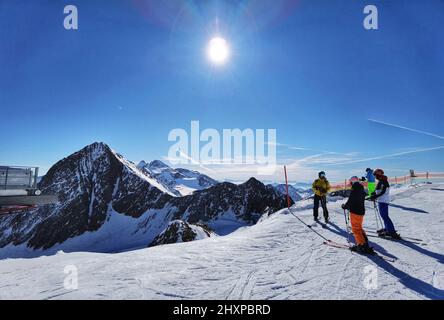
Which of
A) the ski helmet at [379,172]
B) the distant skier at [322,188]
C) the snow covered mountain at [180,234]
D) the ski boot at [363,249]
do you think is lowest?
the snow covered mountain at [180,234]

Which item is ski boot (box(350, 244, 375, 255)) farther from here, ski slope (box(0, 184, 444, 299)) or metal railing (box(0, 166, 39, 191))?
metal railing (box(0, 166, 39, 191))

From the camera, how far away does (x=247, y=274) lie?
6527 millimetres

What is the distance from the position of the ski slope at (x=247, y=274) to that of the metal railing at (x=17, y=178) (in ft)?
22.1

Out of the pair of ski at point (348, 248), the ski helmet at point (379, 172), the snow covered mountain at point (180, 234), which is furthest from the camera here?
the snow covered mountain at point (180, 234)

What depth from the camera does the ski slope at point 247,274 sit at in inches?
215

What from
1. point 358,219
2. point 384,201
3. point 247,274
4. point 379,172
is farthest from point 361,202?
point 247,274

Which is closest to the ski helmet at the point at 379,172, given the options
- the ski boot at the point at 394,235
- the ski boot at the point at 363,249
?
the ski boot at the point at 394,235

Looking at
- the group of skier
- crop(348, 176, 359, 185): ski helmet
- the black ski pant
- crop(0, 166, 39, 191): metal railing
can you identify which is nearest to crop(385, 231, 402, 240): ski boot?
the group of skier

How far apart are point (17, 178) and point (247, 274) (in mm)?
14715

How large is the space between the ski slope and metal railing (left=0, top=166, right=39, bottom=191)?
6721 mm

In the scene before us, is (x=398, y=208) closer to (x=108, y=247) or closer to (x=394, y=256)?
(x=394, y=256)

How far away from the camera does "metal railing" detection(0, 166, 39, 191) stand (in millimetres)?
14086

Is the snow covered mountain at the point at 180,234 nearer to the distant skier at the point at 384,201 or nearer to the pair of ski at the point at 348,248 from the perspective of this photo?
the pair of ski at the point at 348,248
